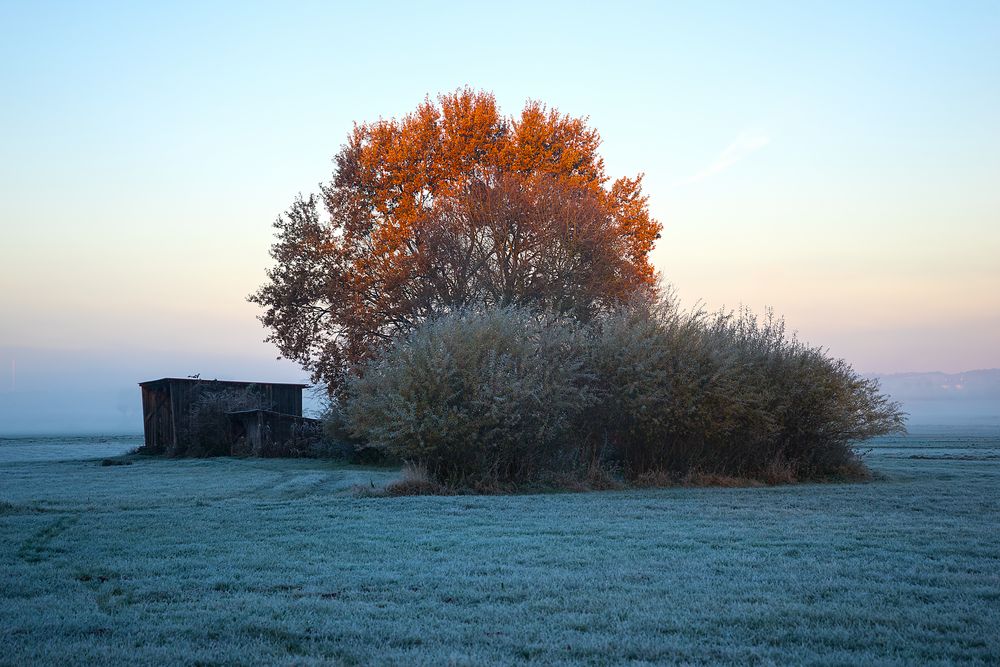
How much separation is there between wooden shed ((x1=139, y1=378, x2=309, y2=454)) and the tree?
254 inches

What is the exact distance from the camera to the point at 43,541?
373 inches

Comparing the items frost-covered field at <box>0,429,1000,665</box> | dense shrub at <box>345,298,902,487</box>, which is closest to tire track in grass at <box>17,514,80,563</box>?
frost-covered field at <box>0,429,1000,665</box>

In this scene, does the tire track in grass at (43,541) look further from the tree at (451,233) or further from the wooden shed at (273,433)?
the wooden shed at (273,433)

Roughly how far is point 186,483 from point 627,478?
9941 mm

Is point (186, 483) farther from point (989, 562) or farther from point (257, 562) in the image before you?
point (989, 562)

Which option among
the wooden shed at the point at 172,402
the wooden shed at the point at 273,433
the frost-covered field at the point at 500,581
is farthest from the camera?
the wooden shed at the point at 172,402

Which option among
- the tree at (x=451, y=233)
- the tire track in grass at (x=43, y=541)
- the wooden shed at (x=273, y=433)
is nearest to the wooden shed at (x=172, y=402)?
the wooden shed at (x=273, y=433)

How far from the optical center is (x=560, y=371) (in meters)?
16.2

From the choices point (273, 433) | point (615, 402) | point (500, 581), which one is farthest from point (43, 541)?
point (273, 433)

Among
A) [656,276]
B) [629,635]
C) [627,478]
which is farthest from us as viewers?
[656,276]

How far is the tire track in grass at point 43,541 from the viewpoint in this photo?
8477mm

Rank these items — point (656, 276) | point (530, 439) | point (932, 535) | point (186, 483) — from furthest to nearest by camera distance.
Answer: point (656, 276), point (186, 483), point (530, 439), point (932, 535)

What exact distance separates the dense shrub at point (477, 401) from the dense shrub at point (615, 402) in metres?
0.03

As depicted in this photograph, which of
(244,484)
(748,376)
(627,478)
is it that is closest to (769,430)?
(748,376)
